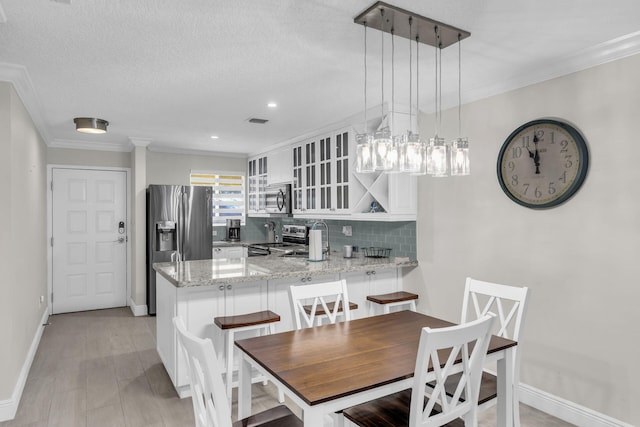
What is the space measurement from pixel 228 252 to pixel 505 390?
15.8 feet

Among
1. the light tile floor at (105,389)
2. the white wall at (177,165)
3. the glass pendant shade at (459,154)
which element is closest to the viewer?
the glass pendant shade at (459,154)

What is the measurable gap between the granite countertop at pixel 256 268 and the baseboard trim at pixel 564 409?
142cm

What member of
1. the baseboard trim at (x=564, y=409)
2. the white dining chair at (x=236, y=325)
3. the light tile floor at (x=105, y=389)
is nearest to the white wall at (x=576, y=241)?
the baseboard trim at (x=564, y=409)

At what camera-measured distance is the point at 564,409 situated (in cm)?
277

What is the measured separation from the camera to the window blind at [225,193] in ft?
22.4

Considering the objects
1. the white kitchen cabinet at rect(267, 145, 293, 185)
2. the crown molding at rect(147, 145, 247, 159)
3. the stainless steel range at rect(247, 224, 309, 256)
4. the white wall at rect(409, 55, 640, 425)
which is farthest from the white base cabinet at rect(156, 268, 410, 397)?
the crown molding at rect(147, 145, 247, 159)

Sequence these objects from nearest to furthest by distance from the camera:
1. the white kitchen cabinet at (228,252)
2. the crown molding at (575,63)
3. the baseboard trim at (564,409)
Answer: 1. the crown molding at (575,63)
2. the baseboard trim at (564,409)
3. the white kitchen cabinet at (228,252)

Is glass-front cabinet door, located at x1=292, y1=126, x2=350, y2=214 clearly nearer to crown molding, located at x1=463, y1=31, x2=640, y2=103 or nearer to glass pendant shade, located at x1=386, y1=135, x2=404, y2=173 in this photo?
crown molding, located at x1=463, y1=31, x2=640, y2=103

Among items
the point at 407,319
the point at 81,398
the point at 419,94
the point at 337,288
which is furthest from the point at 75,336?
the point at 419,94

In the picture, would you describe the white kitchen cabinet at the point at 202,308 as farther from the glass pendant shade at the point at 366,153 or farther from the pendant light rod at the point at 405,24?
the pendant light rod at the point at 405,24

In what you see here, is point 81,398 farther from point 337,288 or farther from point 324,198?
point 324,198

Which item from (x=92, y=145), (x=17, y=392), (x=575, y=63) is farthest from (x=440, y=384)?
(x=92, y=145)

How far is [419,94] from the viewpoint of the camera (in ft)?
11.6

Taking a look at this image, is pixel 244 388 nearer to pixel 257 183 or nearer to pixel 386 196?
pixel 386 196
